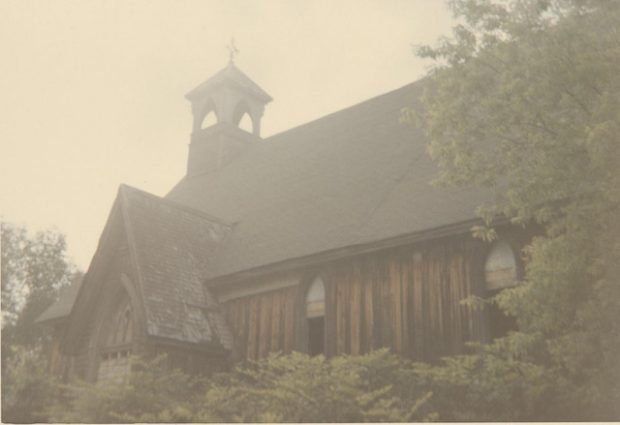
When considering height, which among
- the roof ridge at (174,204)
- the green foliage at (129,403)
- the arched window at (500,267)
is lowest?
the green foliage at (129,403)

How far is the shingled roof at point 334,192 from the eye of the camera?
1286cm

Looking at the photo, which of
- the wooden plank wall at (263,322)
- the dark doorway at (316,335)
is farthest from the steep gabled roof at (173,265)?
the dark doorway at (316,335)

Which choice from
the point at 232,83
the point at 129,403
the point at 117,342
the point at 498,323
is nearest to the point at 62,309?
the point at 117,342

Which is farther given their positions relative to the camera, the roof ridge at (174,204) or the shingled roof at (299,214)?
the roof ridge at (174,204)

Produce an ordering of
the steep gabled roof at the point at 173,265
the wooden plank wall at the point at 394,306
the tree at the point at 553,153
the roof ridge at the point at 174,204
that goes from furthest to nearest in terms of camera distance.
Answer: the roof ridge at the point at 174,204
the steep gabled roof at the point at 173,265
the wooden plank wall at the point at 394,306
the tree at the point at 553,153

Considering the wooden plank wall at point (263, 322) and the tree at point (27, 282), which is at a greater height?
the tree at point (27, 282)

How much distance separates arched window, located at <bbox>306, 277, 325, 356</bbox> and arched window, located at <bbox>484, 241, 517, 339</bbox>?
3710 millimetres

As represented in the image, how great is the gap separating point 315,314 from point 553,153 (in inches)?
268

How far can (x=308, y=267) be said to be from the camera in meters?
13.9

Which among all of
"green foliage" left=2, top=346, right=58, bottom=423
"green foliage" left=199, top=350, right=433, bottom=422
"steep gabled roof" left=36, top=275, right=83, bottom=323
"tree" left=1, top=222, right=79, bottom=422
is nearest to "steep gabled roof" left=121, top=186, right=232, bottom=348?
"green foliage" left=2, top=346, right=58, bottom=423

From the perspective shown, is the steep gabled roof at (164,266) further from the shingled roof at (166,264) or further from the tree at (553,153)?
the tree at (553,153)

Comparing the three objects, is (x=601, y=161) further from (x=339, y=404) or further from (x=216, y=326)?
(x=216, y=326)

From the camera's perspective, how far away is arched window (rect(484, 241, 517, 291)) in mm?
11000

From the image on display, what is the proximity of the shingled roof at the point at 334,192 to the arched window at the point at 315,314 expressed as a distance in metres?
0.79
